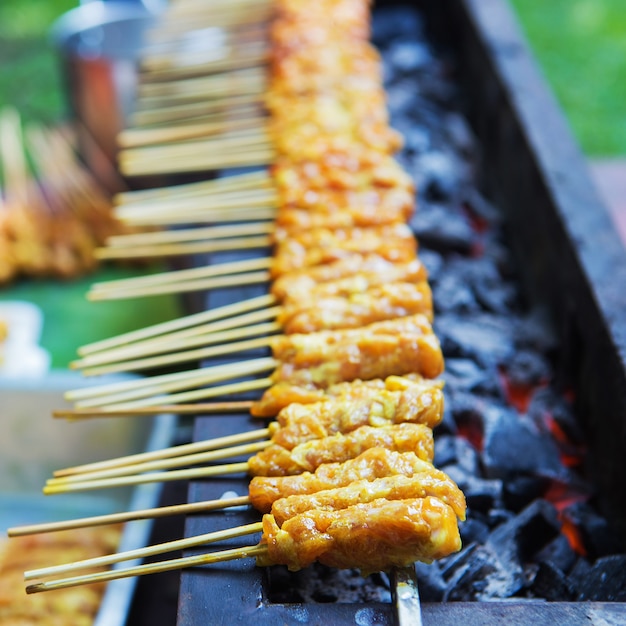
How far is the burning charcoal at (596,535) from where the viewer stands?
2799 millimetres

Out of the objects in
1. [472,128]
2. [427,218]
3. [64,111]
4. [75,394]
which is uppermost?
[64,111]

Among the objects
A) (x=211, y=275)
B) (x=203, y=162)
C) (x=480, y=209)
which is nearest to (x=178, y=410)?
(x=211, y=275)

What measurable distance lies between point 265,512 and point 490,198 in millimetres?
3300

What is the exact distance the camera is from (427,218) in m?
4.27

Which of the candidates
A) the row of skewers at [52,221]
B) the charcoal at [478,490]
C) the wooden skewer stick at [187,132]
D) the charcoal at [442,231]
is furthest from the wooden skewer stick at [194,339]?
the row of skewers at [52,221]

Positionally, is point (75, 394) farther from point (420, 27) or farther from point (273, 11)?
point (420, 27)

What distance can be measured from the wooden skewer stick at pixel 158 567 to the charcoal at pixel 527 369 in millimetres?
1825

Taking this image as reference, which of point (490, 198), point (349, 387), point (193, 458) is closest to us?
point (193, 458)

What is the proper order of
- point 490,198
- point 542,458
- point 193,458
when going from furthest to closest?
1. point 490,198
2. point 542,458
3. point 193,458

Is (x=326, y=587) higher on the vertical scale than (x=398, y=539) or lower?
lower

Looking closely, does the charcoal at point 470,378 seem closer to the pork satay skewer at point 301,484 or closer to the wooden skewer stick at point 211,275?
the wooden skewer stick at point 211,275

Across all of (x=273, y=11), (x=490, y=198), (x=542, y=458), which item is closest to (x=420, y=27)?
(x=273, y=11)

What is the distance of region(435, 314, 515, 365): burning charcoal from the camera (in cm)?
355

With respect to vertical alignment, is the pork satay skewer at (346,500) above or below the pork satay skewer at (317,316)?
below
